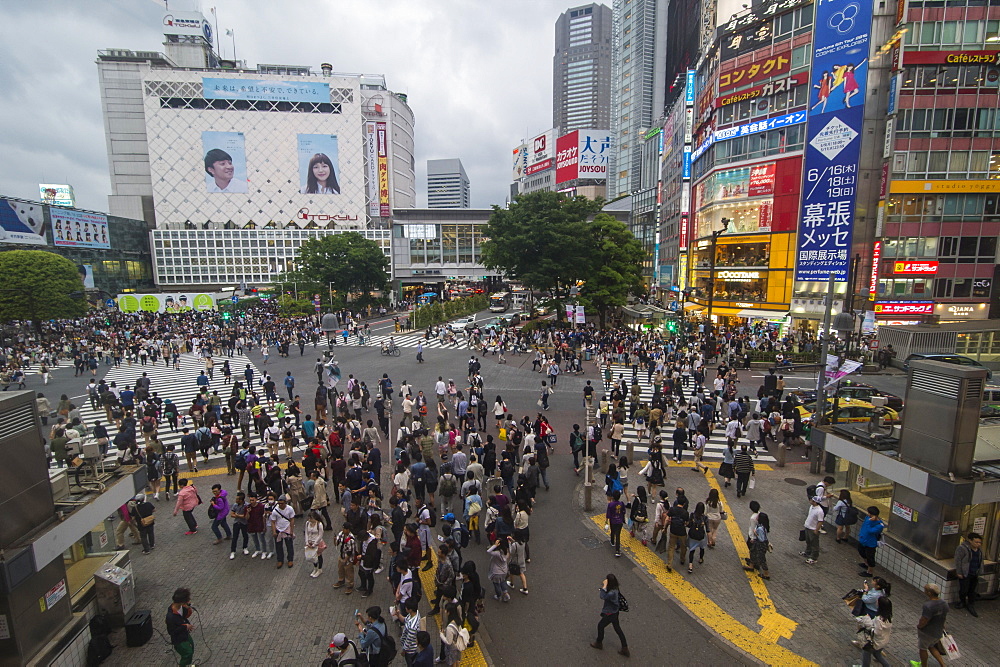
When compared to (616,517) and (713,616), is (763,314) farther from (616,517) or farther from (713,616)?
(713,616)

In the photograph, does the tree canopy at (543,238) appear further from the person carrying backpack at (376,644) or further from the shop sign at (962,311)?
the person carrying backpack at (376,644)

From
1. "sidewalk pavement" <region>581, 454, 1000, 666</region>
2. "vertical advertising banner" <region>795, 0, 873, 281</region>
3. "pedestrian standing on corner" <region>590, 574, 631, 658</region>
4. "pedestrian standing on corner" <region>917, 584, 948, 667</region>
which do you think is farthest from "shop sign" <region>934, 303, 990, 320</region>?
"pedestrian standing on corner" <region>590, 574, 631, 658</region>

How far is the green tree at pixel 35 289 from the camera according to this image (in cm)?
3931

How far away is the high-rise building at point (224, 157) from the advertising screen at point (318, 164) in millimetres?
157

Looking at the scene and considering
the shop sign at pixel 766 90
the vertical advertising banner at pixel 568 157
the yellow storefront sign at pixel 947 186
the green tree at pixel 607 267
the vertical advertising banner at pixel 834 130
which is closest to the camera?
the yellow storefront sign at pixel 947 186

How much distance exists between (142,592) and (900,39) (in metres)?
46.1

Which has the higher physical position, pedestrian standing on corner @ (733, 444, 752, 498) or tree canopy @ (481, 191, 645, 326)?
tree canopy @ (481, 191, 645, 326)

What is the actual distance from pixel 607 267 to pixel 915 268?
2053 centimetres

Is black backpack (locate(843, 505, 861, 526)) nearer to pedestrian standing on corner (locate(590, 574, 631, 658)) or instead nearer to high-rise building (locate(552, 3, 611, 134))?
pedestrian standing on corner (locate(590, 574, 631, 658))

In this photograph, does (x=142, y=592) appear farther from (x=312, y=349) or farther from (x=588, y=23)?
(x=588, y=23)

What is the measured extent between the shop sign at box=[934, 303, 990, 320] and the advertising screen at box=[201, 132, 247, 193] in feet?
279

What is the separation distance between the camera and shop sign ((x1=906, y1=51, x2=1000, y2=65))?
1208 inches

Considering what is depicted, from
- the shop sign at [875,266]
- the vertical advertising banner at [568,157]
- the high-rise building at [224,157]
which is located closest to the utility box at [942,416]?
the shop sign at [875,266]

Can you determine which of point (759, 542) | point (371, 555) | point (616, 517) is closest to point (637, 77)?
point (616, 517)
